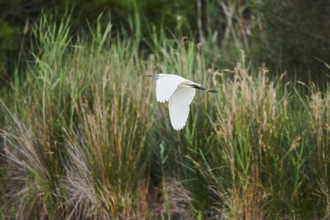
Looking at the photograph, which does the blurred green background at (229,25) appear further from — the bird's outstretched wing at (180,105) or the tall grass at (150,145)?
the bird's outstretched wing at (180,105)

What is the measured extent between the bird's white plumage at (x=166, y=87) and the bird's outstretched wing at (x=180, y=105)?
253 millimetres

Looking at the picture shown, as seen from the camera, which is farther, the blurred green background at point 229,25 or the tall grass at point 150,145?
the blurred green background at point 229,25

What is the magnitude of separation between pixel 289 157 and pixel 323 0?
1.90 m

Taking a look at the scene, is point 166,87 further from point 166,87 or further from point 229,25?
point 229,25

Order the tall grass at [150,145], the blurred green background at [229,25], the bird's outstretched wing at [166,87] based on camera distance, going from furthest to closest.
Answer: the blurred green background at [229,25] → the tall grass at [150,145] → the bird's outstretched wing at [166,87]

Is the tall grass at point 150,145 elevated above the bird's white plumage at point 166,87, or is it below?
below

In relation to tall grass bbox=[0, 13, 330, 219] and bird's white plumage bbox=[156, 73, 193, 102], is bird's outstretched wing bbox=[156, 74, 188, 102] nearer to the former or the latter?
bird's white plumage bbox=[156, 73, 193, 102]

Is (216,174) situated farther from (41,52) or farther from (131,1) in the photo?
(131,1)

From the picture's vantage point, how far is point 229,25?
1013 cm

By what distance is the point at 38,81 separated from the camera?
→ 295 inches

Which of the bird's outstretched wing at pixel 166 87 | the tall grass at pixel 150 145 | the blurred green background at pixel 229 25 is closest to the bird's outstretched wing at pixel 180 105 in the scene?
the bird's outstretched wing at pixel 166 87

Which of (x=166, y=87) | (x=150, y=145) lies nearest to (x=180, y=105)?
(x=166, y=87)

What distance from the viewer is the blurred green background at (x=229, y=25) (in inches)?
304

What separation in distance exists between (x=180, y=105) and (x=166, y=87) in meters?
0.51
